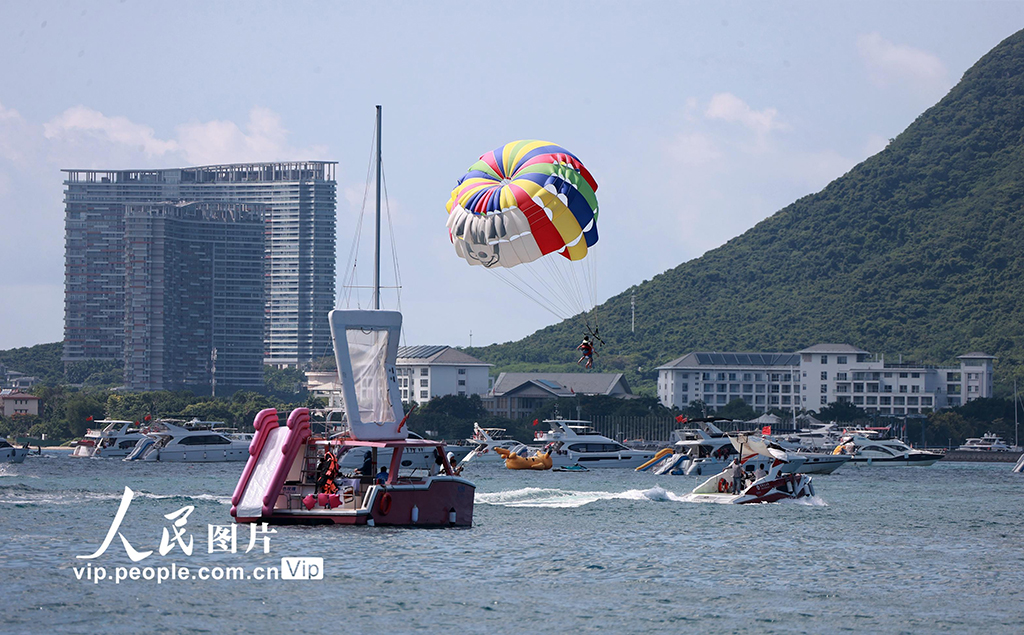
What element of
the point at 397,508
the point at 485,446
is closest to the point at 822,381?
the point at 485,446

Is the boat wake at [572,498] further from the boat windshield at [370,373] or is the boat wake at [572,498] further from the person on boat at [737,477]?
the boat windshield at [370,373]

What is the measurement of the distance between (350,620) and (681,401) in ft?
422

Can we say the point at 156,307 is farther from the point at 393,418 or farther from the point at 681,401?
the point at 393,418

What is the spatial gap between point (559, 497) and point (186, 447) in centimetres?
3947

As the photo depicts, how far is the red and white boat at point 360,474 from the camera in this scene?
28734 mm

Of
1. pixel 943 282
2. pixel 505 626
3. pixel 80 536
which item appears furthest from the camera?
pixel 943 282

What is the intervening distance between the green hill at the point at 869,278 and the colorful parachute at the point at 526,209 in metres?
123

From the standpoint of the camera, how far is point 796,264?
601ft

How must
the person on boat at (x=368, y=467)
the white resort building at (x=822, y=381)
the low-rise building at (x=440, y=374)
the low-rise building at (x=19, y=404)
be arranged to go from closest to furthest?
the person on boat at (x=368, y=467), the white resort building at (x=822, y=381), the low-rise building at (x=19, y=404), the low-rise building at (x=440, y=374)

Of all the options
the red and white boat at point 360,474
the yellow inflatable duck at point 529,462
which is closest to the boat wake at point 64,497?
the red and white boat at point 360,474

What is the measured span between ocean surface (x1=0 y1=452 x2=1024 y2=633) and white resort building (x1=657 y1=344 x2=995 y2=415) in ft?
308

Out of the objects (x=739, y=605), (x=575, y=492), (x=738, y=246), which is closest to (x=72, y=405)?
(x=575, y=492)

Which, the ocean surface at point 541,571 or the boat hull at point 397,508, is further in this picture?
the boat hull at point 397,508

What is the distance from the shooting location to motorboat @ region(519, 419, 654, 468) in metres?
76.9
